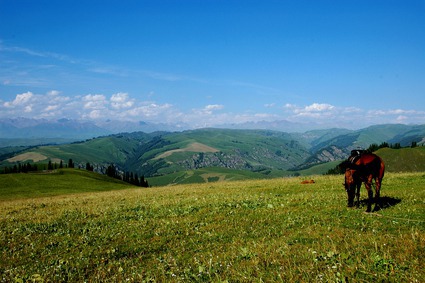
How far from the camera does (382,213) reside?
1419 centimetres

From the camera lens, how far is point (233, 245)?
11.1 meters

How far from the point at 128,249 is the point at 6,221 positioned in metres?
14.6

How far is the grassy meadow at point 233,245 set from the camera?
7543mm

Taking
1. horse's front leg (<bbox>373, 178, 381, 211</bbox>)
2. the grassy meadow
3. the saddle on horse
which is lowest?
the grassy meadow

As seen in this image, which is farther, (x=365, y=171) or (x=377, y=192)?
(x=365, y=171)

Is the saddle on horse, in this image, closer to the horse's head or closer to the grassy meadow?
the horse's head

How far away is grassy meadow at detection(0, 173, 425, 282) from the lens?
7543 mm

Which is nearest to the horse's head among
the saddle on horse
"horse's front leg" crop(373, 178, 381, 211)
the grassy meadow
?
the saddle on horse

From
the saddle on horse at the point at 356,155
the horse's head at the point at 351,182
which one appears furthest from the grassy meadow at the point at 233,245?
the saddle on horse at the point at 356,155

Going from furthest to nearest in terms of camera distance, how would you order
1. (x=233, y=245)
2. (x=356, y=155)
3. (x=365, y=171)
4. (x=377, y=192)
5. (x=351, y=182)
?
(x=356, y=155)
(x=351, y=182)
(x=365, y=171)
(x=377, y=192)
(x=233, y=245)

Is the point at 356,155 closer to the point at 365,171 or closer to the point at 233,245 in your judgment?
the point at 365,171

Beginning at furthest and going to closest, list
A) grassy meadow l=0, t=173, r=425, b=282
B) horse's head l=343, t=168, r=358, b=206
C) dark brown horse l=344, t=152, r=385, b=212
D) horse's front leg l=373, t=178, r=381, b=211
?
horse's head l=343, t=168, r=358, b=206 < dark brown horse l=344, t=152, r=385, b=212 < horse's front leg l=373, t=178, r=381, b=211 < grassy meadow l=0, t=173, r=425, b=282

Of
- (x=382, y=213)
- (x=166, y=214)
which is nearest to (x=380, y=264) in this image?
(x=382, y=213)

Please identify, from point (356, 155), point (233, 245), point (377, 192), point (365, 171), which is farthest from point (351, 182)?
point (233, 245)
